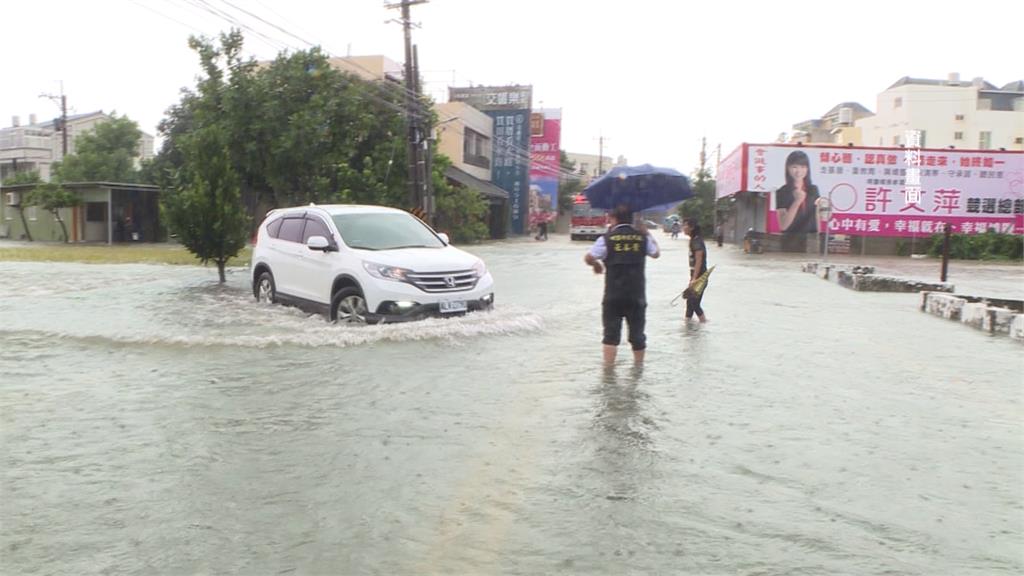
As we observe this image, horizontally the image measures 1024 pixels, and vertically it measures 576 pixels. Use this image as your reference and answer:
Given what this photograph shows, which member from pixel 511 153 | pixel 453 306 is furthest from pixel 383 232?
pixel 511 153

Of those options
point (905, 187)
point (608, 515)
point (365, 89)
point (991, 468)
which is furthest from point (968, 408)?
point (905, 187)

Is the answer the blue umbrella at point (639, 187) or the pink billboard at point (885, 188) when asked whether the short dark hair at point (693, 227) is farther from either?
the pink billboard at point (885, 188)

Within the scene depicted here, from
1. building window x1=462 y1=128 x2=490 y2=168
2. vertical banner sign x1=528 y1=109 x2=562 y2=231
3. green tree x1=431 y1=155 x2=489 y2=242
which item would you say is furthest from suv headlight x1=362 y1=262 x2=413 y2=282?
vertical banner sign x1=528 y1=109 x2=562 y2=231

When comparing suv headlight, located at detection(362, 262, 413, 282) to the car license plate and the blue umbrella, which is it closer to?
the car license plate

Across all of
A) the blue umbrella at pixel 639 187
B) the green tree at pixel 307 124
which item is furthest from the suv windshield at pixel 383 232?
the green tree at pixel 307 124

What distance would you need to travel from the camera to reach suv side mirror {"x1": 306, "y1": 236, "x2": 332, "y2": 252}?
10.5 m

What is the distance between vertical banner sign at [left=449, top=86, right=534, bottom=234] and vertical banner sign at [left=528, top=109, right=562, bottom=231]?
403 centimetres

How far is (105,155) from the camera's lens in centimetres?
4794

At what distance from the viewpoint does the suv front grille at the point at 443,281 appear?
9.78 metres

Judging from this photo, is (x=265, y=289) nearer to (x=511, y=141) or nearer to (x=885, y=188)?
(x=885, y=188)

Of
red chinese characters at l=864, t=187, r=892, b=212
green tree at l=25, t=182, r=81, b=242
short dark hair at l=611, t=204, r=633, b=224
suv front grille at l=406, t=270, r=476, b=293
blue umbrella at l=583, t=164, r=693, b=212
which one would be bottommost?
suv front grille at l=406, t=270, r=476, b=293

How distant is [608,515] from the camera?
4121mm

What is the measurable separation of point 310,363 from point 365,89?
2650 centimetres

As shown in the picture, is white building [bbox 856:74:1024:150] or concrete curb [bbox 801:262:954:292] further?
white building [bbox 856:74:1024:150]
